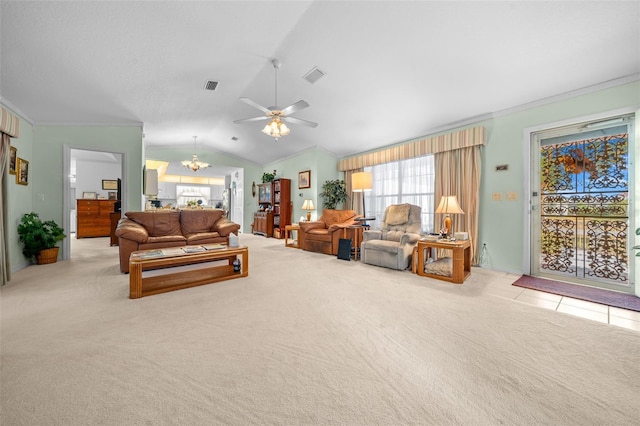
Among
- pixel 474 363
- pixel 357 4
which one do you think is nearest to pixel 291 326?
pixel 474 363

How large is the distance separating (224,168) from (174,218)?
16.6 ft

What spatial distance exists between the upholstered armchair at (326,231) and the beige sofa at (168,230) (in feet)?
5.16

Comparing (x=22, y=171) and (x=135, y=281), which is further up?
(x=22, y=171)

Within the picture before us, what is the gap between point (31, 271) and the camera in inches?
142

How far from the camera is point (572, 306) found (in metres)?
2.45

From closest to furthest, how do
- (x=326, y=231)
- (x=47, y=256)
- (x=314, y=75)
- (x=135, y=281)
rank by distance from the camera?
(x=135, y=281)
(x=314, y=75)
(x=47, y=256)
(x=326, y=231)

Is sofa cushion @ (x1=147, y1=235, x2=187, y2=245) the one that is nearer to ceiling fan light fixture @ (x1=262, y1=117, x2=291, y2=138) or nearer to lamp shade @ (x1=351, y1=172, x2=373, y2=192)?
ceiling fan light fixture @ (x1=262, y1=117, x2=291, y2=138)

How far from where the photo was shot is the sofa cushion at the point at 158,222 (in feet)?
13.7

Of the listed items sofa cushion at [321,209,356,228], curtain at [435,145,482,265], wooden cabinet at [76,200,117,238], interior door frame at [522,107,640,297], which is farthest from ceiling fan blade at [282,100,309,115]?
wooden cabinet at [76,200,117,238]

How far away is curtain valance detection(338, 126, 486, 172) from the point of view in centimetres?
404

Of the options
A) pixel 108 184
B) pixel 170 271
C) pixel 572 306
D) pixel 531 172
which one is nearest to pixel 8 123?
pixel 170 271

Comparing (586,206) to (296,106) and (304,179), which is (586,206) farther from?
(304,179)

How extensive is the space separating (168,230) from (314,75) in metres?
3.54

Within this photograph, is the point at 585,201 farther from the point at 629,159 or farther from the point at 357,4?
the point at 357,4
